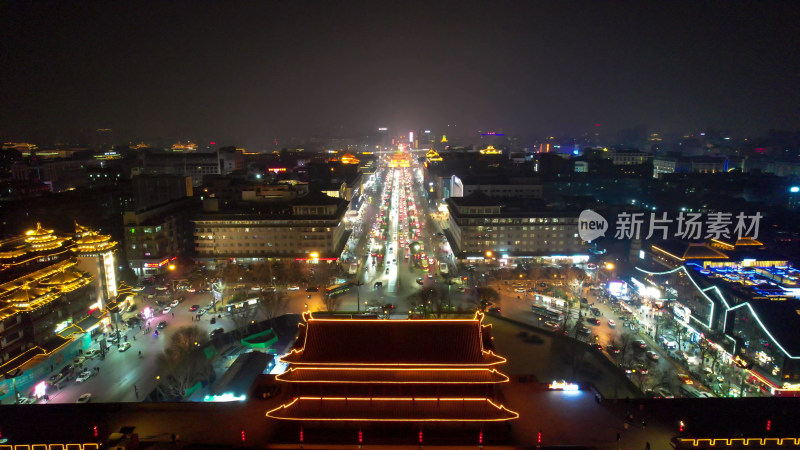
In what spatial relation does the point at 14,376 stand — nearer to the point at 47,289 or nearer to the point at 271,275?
the point at 47,289

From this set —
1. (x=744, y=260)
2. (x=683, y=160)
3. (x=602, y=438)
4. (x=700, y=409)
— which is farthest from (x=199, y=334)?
(x=683, y=160)

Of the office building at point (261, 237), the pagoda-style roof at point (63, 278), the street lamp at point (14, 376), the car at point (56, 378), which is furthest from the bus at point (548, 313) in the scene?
the pagoda-style roof at point (63, 278)

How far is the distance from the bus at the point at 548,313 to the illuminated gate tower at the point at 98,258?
51.6 feet

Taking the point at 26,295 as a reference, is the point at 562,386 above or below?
below

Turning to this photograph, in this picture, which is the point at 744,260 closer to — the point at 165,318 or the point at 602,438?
the point at 602,438

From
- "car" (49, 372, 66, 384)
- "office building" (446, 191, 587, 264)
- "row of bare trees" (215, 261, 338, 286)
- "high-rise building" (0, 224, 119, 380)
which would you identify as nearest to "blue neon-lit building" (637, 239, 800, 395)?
"office building" (446, 191, 587, 264)

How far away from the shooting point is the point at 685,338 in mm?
14555

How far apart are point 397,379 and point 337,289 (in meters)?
11.2

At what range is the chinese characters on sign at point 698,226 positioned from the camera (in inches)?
691

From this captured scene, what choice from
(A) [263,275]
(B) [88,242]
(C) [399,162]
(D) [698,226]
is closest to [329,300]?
(A) [263,275]

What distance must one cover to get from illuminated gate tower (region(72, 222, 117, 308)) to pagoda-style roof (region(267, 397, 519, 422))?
488 inches

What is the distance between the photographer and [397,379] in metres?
7.32

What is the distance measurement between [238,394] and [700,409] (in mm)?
10001

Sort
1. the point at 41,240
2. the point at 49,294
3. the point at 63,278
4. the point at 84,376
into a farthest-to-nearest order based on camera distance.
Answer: the point at 41,240, the point at 63,278, the point at 49,294, the point at 84,376
